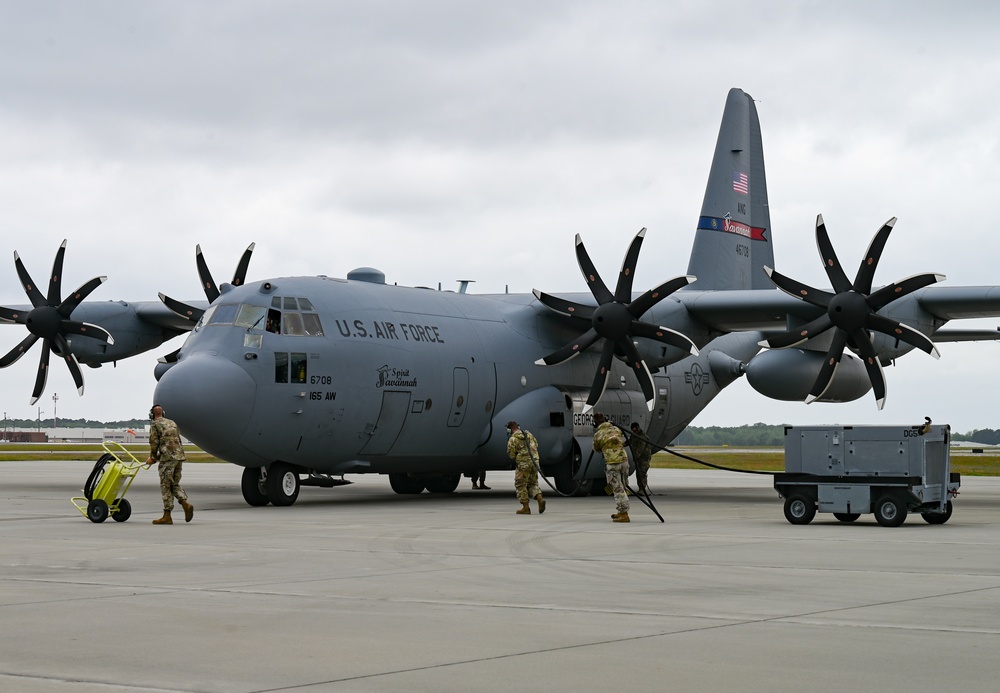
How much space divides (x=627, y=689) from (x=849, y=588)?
4682 mm

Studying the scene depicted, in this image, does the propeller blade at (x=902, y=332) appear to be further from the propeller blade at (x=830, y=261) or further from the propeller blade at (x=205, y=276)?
the propeller blade at (x=205, y=276)

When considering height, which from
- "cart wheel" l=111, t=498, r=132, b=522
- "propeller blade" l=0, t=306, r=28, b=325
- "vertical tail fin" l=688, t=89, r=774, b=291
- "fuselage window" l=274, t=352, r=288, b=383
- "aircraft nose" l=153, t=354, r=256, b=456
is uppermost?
"vertical tail fin" l=688, t=89, r=774, b=291

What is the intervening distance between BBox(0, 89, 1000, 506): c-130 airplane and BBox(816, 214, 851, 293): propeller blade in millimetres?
28

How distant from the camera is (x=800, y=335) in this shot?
2423 cm

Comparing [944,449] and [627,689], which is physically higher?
[944,449]

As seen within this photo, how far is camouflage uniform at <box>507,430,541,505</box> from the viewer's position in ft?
67.7

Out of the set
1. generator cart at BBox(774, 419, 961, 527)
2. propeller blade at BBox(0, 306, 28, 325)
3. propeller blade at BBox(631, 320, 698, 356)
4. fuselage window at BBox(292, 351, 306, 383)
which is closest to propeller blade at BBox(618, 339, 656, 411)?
propeller blade at BBox(631, 320, 698, 356)

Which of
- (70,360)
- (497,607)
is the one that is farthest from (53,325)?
(497,607)

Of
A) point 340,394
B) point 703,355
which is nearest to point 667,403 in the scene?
point 703,355

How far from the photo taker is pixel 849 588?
411 inches

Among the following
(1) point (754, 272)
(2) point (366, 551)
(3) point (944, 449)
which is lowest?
(2) point (366, 551)

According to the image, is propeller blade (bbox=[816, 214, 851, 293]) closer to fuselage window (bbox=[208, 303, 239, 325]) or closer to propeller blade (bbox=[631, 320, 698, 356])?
propeller blade (bbox=[631, 320, 698, 356])

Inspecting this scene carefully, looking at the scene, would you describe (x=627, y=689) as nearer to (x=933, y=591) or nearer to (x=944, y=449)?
(x=933, y=591)

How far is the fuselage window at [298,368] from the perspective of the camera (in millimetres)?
21469
